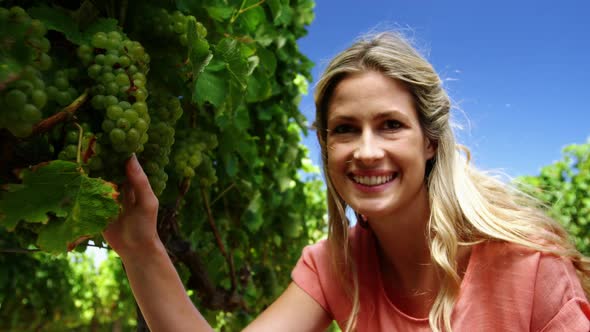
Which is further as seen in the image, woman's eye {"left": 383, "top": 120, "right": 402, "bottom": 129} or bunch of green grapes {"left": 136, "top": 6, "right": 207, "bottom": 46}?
woman's eye {"left": 383, "top": 120, "right": 402, "bottom": 129}

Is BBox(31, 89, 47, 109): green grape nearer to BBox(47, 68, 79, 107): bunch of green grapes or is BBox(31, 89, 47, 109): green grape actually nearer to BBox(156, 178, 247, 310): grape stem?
BBox(47, 68, 79, 107): bunch of green grapes

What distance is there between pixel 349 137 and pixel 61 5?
1021mm

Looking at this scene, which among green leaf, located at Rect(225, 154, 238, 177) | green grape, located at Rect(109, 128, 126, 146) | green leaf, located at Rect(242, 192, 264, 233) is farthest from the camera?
green leaf, located at Rect(242, 192, 264, 233)

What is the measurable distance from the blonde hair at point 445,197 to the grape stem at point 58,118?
114cm

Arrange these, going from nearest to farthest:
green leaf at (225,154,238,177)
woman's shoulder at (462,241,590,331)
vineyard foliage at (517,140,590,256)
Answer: woman's shoulder at (462,241,590,331) < green leaf at (225,154,238,177) < vineyard foliage at (517,140,590,256)

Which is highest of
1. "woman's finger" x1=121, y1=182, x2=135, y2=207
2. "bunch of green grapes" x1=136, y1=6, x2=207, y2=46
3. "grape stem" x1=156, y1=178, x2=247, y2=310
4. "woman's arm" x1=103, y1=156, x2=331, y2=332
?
"bunch of green grapes" x1=136, y1=6, x2=207, y2=46

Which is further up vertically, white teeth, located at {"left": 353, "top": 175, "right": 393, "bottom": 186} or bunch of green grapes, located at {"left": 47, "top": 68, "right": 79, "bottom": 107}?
white teeth, located at {"left": 353, "top": 175, "right": 393, "bottom": 186}

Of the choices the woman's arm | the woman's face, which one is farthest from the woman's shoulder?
the woman's arm

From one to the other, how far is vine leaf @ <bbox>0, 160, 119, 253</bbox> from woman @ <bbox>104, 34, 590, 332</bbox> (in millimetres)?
611

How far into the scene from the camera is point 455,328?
6.04 ft

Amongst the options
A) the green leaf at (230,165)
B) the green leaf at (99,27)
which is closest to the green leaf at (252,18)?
the green leaf at (230,165)

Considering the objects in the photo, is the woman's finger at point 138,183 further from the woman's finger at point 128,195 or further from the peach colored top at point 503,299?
the peach colored top at point 503,299

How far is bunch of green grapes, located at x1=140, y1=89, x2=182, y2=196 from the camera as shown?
1.13 metres

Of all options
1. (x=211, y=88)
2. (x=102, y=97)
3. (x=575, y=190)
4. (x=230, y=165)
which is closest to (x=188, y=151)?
(x=211, y=88)
